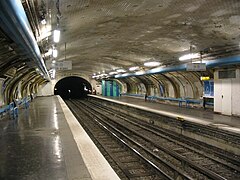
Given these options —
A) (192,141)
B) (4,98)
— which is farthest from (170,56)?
(4,98)

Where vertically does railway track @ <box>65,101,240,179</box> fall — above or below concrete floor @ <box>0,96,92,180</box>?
below

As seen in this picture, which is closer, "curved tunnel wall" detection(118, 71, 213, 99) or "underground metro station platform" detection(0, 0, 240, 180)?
"underground metro station platform" detection(0, 0, 240, 180)

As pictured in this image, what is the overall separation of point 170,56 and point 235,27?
597cm

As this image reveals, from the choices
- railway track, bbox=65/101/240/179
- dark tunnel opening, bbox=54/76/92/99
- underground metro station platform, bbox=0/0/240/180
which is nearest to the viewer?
underground metro station platform, bbox=0/0/240/180

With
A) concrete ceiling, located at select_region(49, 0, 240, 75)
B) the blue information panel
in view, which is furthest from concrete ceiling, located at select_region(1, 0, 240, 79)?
the blue information panel

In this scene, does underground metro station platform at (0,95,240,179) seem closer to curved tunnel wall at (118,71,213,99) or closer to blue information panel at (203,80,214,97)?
blue information panel at (203,80,214,97)

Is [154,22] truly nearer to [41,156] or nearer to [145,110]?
[41,156]

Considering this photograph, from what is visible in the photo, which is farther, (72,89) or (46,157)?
(72,89)

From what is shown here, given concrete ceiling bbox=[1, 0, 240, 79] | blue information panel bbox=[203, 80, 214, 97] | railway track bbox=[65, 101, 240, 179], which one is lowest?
railway track bbox=[65, 101, 240, 179]

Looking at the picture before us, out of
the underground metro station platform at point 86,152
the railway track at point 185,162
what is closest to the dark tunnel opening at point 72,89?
the underground metro station platform at point 86,152

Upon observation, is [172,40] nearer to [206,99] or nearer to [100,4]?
[100,4]

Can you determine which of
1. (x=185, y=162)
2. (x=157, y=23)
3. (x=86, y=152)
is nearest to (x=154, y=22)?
(x=157, y=23)

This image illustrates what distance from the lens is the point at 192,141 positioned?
10.2 m

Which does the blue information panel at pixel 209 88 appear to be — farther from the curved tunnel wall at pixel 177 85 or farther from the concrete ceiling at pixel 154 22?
the concrete ceiling at pixel 154 22
